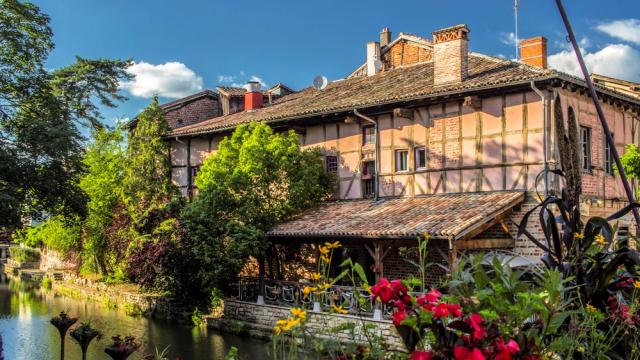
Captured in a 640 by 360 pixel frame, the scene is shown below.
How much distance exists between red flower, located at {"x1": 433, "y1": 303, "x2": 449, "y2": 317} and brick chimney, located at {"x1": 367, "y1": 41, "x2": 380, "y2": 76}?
19678 mm

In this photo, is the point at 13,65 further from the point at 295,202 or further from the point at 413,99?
the point at 413,99

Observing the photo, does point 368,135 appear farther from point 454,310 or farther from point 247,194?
point 454,310

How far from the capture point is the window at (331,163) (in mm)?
18031

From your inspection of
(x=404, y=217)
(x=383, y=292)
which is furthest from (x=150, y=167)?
(x=383, y=292)

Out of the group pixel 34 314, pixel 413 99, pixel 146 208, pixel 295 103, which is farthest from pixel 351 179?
Answer: pixel 34 314

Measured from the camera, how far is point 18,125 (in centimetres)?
1507

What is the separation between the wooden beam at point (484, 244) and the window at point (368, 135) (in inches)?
184

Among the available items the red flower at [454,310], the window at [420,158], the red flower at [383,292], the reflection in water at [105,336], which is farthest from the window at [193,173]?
the red flower at [454,310]

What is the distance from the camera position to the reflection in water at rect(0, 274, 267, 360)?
1371cm

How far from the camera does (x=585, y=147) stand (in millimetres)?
15227

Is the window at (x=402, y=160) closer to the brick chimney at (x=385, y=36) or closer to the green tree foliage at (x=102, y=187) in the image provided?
the brick chimney at (x=385, y=36)

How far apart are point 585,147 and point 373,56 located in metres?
8.70

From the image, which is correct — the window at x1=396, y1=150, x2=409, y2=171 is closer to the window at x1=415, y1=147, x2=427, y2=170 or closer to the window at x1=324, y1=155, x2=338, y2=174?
the window at x1=415, y1=147, x2=427, y2=170

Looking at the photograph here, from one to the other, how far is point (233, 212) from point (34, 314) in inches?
335
